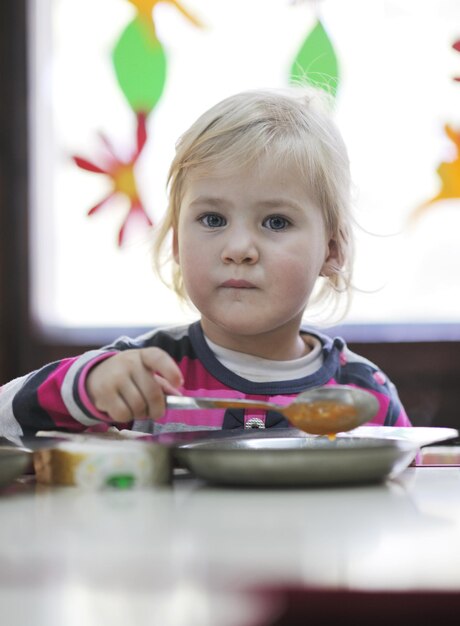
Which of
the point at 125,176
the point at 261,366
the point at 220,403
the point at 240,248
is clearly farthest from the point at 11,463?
the point at 125,176

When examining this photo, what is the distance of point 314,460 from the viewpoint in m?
0.59

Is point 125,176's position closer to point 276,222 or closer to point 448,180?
point 448,180

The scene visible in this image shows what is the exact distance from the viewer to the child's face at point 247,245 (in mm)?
1119

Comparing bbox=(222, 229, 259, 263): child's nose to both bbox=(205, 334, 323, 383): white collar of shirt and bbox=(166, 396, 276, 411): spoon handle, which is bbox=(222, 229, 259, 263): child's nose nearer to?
bbox=(205, 334, 323, 383): white collar of shirt

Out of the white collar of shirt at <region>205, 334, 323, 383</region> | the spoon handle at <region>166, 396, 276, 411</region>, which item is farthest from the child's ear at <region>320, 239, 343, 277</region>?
the spoon handle at <region>166, 396, 276, 411</region>

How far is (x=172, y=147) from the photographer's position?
2213 mm

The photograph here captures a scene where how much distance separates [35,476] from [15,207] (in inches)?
63.0

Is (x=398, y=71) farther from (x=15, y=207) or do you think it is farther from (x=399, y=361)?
(x=15, y=207)

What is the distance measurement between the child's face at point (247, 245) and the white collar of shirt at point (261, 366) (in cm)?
7

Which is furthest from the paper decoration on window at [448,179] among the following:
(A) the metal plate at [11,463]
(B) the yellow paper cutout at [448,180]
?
(A) the metal plate at [11,463]

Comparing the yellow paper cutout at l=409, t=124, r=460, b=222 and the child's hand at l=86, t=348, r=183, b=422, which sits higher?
the yellow paper cutout at l=409, t=124, r=460, b=222

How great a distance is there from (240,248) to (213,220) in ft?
0.24

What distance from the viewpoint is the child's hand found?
77cm

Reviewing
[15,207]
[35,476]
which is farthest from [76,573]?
[15,207]
